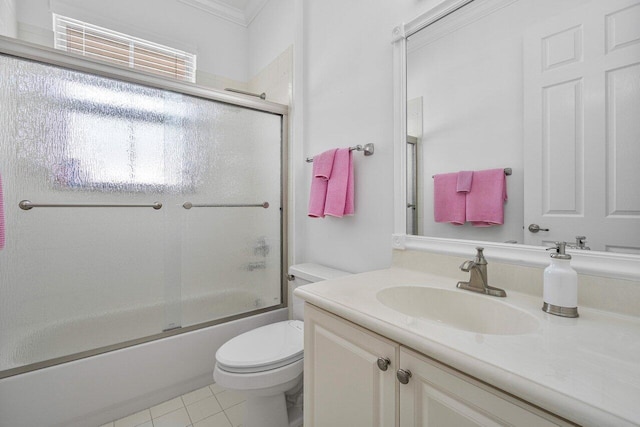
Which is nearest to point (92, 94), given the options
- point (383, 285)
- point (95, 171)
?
point (95, 171)

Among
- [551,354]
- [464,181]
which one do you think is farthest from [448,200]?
[551,354]

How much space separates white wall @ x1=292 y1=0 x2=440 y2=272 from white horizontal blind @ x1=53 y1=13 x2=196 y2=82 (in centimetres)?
94

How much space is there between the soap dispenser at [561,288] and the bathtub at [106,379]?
161 cm

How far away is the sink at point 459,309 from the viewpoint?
28.5 inches

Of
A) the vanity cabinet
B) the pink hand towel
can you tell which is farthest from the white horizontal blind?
the vanity cabinet

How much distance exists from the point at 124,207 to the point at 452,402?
64.6 inches

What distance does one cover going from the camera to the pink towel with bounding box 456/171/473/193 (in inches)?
39.8

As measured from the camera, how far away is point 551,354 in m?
0.49

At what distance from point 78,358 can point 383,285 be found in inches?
57.6

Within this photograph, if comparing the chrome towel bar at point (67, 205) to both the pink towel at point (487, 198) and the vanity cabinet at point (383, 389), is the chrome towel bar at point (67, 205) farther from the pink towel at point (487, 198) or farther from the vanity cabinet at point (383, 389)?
the pink towel at point (487, 198)

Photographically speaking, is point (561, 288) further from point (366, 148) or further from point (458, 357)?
point (366, 148)

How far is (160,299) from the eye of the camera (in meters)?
1.59

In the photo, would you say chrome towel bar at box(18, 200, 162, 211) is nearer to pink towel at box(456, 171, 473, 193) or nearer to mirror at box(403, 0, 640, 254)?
mirror at box(403, 0, 640, 254)

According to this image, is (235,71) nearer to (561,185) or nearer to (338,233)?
(338,233)
